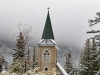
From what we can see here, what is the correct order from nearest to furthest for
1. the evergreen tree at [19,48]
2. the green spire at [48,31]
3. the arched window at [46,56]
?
the evergreen tree at [19,48] → the arched window at [46,56] → the green spire at [48,31]

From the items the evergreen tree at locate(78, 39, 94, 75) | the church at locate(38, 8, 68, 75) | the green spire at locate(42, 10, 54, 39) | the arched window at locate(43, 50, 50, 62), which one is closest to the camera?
the evergreen tree at locate(78, 39, 94, 75)

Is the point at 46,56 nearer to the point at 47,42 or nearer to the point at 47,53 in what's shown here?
the point at 47,53

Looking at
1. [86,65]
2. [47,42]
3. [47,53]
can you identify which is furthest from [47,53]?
[86,65]

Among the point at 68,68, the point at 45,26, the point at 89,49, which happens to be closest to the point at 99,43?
the point at 89,49

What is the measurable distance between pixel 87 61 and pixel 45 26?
15.3 meters

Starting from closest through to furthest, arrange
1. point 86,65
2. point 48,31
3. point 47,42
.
→ 1. point 86,65
2. point 47,42
3. point 48,31

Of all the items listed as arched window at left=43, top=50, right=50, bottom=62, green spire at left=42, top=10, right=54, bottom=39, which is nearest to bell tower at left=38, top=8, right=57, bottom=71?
arched window at left=43, top=50, right=50, bottom=62

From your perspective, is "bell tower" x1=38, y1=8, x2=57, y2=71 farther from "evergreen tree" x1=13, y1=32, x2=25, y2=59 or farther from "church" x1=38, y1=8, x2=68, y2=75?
"evergreen tree" x1=13, y1=32, x2=25, y2=59

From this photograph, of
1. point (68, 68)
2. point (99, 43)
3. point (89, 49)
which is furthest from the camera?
point (68, 68)

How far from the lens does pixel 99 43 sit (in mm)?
16016

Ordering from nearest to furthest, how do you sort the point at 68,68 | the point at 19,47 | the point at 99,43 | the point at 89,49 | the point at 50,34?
the point at 99,43
the point at 89,49
the point at 19,47
the point at 50,34
the point at 68,68

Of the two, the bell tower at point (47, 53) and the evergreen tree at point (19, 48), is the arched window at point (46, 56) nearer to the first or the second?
the bell tower at point (47, 53)

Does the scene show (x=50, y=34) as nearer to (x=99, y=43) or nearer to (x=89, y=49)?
(x=89, y=49)

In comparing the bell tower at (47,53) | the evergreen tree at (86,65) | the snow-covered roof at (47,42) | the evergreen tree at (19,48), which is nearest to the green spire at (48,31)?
the bell tower at (47,53)
